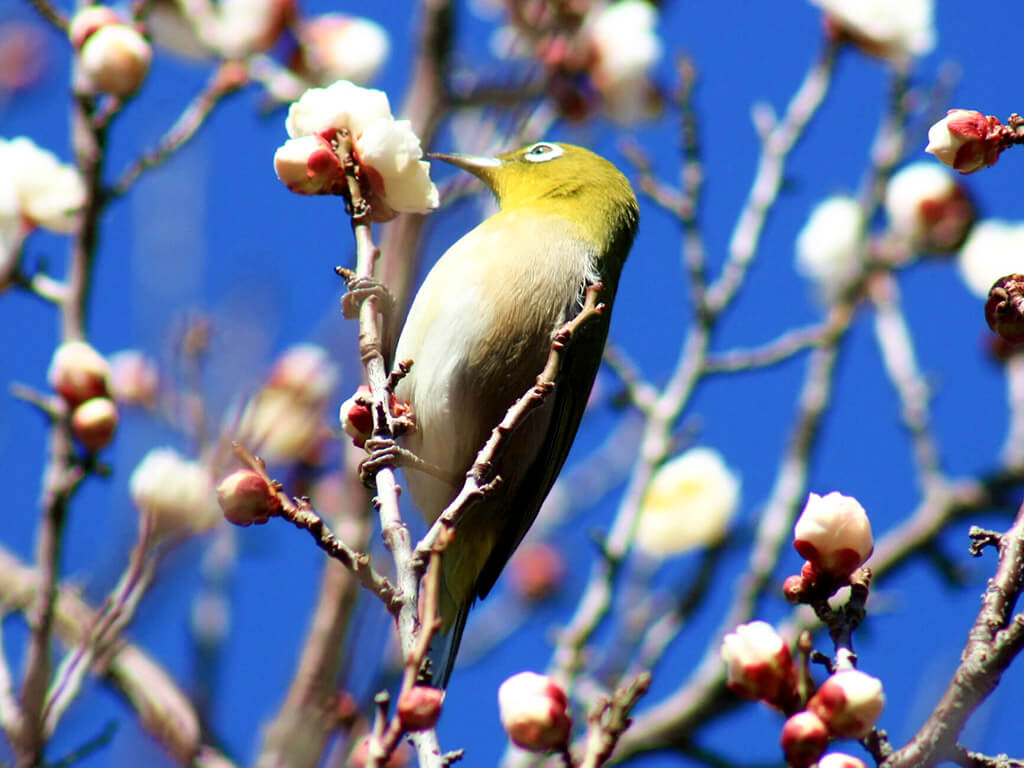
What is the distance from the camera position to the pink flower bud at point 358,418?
300cm

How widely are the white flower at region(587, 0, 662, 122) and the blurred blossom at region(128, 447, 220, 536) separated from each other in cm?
345

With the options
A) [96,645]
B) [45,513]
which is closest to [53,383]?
[45,513]

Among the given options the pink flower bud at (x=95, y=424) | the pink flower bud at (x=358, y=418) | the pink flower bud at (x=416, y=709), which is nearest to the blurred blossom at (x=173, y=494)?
the pink flower bud at (x=95, y=424)

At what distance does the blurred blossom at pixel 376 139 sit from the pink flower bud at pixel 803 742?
1.58 metres

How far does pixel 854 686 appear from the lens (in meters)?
2.17

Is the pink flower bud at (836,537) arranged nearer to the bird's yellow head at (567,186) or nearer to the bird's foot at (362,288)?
the bird's foot at (362,288)

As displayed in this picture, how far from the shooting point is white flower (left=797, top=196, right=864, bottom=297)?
6.96 meters

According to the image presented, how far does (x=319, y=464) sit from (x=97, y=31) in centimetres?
209

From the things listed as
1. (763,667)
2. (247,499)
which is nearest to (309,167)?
(247,499)

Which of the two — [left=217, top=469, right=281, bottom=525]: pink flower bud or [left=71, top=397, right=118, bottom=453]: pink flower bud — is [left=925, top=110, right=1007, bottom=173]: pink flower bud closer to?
[left=217, top=469, right=281, bottom=525]: pink flower bud

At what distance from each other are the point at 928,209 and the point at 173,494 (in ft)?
14.6

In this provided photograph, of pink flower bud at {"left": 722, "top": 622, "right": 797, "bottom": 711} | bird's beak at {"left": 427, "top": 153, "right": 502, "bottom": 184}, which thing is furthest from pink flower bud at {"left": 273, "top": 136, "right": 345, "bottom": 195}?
bird's beak at {"left": 427, "top": 153, "right": 502, "bottom": 184}

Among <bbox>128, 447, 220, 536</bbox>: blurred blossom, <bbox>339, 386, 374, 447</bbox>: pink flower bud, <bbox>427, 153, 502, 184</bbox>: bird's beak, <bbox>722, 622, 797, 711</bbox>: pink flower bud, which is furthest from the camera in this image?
<bbox>427, 153, 502, 184</bbox>: bird's beak

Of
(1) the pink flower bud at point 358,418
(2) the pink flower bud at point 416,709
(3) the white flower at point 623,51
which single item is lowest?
(2) the pink flower bud at point 416,709
